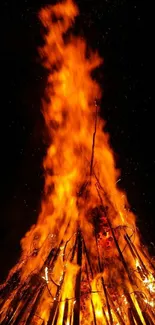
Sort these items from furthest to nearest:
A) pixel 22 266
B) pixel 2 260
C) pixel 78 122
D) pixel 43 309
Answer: pixel 2 260, pixel 78 122, pixel 22 266, pixel 43 309

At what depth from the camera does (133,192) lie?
23.0 feet

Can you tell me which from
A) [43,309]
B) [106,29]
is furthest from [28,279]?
[106,29]

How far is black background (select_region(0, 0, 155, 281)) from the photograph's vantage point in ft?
20.7

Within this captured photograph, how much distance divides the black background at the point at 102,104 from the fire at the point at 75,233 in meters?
0.41

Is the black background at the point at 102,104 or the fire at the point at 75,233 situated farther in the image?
the black background at the point at 102,104

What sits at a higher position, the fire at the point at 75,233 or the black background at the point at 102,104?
the black background at the point at 102,104

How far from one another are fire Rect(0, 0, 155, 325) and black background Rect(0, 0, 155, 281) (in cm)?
41

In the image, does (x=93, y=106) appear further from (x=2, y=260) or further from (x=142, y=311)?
(x=142, y=311)

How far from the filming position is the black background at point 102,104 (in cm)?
630

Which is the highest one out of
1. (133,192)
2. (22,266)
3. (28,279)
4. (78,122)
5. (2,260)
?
(133,192)

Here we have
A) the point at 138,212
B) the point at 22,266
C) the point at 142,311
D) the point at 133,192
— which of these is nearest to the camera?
the point at 142,311

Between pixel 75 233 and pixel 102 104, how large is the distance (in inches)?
153

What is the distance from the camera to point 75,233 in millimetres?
4324

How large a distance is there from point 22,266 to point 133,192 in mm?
3563
